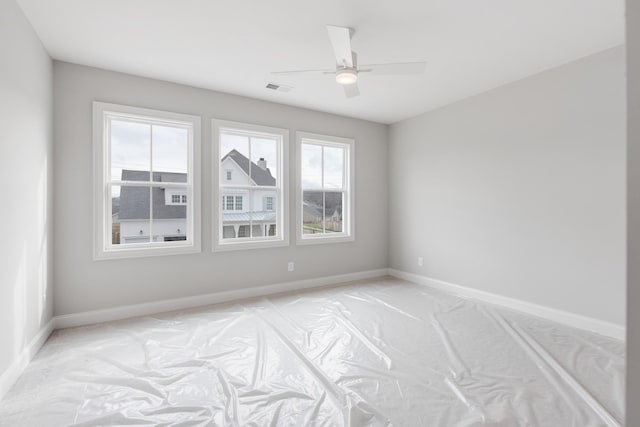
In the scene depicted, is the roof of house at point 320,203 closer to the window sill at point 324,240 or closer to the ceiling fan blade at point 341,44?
the window sill at point 324,240

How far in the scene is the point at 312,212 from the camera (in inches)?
180

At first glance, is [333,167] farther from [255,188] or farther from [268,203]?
[255,188]

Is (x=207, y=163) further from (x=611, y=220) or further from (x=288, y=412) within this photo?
(x=611, y=220)

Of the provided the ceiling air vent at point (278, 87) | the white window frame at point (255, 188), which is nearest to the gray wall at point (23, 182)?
the white window frame at point (255, 188)

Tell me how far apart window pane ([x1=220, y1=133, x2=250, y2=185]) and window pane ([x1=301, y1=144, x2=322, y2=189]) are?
2.78 ft

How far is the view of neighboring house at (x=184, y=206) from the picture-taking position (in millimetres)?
3336

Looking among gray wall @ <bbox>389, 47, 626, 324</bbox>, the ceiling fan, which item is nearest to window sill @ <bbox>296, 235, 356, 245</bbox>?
gray wall @ <bbox>389, 47, 626, 324</bbox>

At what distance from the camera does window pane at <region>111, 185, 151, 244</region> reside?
3279 mm

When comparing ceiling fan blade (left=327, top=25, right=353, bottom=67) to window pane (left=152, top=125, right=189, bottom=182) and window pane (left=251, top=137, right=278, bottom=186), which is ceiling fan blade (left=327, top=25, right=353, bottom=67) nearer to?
window pane (left=251, top=137, right=278, bottom=186)

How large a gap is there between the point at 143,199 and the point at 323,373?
272 centimetres

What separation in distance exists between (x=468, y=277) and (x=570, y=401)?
7.20ft

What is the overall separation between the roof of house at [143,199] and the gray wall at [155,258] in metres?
0.31

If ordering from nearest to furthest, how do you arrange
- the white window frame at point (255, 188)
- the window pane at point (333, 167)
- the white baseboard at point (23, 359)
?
the white baseboard at point (23, 359) → the white window frame at point (255, 188) → the window pane at point (333, 167)

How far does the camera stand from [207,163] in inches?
144
